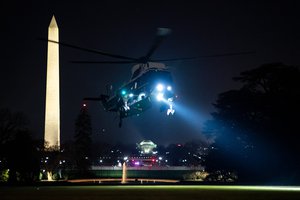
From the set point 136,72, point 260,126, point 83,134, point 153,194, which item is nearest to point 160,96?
point 136,72

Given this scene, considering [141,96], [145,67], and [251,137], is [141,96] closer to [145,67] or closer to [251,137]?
[145,67]

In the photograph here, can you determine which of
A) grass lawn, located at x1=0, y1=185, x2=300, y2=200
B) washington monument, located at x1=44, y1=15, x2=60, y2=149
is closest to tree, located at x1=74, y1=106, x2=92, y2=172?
washington monument, located at x1=44, y1=15, x2=60, y2=149

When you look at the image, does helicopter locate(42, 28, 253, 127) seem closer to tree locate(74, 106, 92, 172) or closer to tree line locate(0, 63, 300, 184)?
tree line locate(0, 63, 300, 184)

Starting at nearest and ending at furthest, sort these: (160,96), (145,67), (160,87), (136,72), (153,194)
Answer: (153,194), (160,96), (160,87), (145,67), (136,72)

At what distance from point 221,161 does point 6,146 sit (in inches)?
1117

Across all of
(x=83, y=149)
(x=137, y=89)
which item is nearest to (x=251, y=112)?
(x=137, y=89)

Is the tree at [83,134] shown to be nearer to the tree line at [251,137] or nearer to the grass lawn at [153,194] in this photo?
the tree line at [251,137]

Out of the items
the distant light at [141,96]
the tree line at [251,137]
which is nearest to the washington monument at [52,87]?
the tree line at [251,137]

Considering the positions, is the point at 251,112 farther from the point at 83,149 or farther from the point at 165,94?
the point at 83,149

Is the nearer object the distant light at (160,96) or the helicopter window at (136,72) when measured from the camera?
the distant light at (160,96)

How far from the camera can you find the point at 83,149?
395 feet

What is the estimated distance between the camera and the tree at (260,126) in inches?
2542

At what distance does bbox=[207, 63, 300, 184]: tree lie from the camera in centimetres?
6456

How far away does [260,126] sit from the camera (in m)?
67.4
